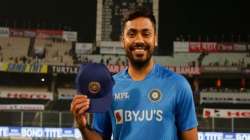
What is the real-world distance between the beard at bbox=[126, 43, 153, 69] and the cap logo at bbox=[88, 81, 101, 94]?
190 millimetres

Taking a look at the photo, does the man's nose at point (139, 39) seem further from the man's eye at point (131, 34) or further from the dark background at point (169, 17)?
the dark background at point (169, 17)

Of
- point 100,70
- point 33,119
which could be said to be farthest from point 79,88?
point 33,119

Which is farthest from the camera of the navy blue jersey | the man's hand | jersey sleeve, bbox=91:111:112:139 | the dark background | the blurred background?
the dark background

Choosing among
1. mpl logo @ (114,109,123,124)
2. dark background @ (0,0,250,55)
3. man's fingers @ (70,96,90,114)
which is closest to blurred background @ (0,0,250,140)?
dark background @ (0,0,250,55)

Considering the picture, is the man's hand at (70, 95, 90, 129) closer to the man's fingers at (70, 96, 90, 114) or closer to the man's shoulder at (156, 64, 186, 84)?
the man's fingers at (70, 96, 90, 114)

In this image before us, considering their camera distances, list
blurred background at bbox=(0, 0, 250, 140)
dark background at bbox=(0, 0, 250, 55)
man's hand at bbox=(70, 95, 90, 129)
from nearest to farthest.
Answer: man's hand at bbox=(70, 95, 90, 129)
blurred background at bbox=(0, 0, 250, 140)
dark background at bbox=(0, 0, 250, 55)

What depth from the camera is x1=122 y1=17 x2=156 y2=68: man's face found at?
2199 millimetres

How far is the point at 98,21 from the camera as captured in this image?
2723 cm

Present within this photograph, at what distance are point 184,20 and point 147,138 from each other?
28.1m

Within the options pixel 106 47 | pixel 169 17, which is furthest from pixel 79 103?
pixel 169 17

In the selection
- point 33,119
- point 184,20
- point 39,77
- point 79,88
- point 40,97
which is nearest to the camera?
point 79,88

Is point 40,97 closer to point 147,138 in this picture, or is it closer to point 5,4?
point 5,4

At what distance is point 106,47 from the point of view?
26875 millimetres

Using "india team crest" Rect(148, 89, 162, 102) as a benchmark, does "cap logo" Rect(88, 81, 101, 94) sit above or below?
above
